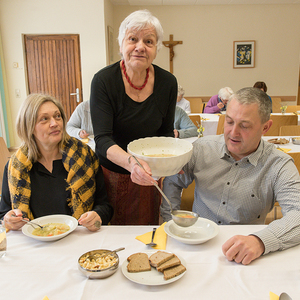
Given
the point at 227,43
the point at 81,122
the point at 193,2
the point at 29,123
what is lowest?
the point at 81,122

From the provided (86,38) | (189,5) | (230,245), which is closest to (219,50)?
(189,5)

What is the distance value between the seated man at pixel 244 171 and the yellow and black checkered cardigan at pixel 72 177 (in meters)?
0.54

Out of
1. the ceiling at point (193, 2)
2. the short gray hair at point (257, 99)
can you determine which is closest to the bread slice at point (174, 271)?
the short gray hair at point (257, 99)

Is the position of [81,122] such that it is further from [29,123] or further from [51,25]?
[51,25]

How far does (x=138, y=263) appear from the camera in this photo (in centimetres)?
96

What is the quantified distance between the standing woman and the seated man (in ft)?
0.97

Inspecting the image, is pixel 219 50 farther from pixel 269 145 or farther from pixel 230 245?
pixel 230 245

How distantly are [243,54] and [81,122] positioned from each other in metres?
5.48

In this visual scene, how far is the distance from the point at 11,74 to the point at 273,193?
5.72m

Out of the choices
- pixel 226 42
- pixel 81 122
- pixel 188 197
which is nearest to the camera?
pixel 188 197

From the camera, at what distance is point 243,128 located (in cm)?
134

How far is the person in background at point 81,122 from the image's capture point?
10.2 feet

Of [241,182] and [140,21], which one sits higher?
[140,21]

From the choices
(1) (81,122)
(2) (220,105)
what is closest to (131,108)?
(1) (81,122)
